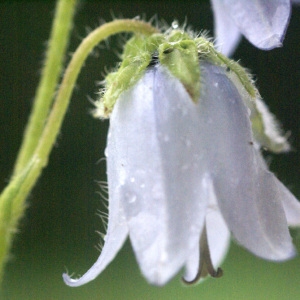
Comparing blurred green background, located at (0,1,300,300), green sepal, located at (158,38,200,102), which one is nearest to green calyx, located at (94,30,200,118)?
green sepal, located at (158,38,200,102)

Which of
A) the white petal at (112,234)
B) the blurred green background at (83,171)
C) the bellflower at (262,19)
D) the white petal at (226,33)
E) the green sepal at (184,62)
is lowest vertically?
the blurred green background at (83,171)

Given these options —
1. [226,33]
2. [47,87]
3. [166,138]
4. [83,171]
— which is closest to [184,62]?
[166,138]

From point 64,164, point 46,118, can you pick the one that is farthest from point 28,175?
point 64,164

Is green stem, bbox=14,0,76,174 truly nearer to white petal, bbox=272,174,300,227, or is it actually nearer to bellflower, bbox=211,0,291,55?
bellflower, bbox=211,0,291,55

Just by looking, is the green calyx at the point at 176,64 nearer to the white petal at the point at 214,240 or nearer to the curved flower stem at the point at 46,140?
the curved flower stem at the point at 46,140

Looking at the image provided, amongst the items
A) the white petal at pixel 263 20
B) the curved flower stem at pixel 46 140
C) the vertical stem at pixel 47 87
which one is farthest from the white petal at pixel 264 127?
the vertical stem at pixel 47 87
